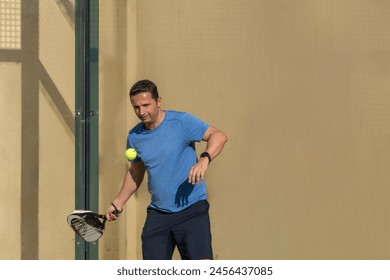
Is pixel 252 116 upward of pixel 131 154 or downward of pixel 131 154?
upward

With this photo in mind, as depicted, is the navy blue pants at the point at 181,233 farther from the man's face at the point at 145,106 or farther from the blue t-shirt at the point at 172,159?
the man's face at the point at 145,106

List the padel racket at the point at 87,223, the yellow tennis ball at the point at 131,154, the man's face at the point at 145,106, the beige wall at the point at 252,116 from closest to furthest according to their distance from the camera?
the man's face at the point at 145,106, the yellow tennis ball at the point at 131,154, the padel racket at the point at 87,223, the beige wall at the point at 252,116

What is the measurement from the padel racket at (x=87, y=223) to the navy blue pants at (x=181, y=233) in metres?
0.38

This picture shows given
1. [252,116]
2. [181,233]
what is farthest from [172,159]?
[252,116]

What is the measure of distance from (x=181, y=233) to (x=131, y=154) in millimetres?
561

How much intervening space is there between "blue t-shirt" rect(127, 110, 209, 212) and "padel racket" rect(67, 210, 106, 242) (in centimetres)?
46

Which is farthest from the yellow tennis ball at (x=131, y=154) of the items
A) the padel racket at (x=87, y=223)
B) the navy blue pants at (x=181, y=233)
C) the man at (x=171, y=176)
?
the padel racket at (x=87, y=223)

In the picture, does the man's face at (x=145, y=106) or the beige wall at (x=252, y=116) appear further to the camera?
the beige wall at (x=252, y=116)

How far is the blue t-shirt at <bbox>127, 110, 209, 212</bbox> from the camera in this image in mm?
6020

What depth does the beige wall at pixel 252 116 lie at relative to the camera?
727 cm

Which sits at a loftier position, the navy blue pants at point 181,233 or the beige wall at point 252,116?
the beige wall at point 252,116

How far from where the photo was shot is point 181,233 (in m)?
6.02

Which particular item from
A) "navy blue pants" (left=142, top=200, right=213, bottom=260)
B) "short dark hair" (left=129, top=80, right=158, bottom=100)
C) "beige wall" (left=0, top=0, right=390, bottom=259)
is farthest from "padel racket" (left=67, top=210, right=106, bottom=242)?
"beige wall" (left=0, top=0, right=390, bottom=259)

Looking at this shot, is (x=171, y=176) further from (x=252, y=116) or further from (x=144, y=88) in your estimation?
(x=252, y=116)
